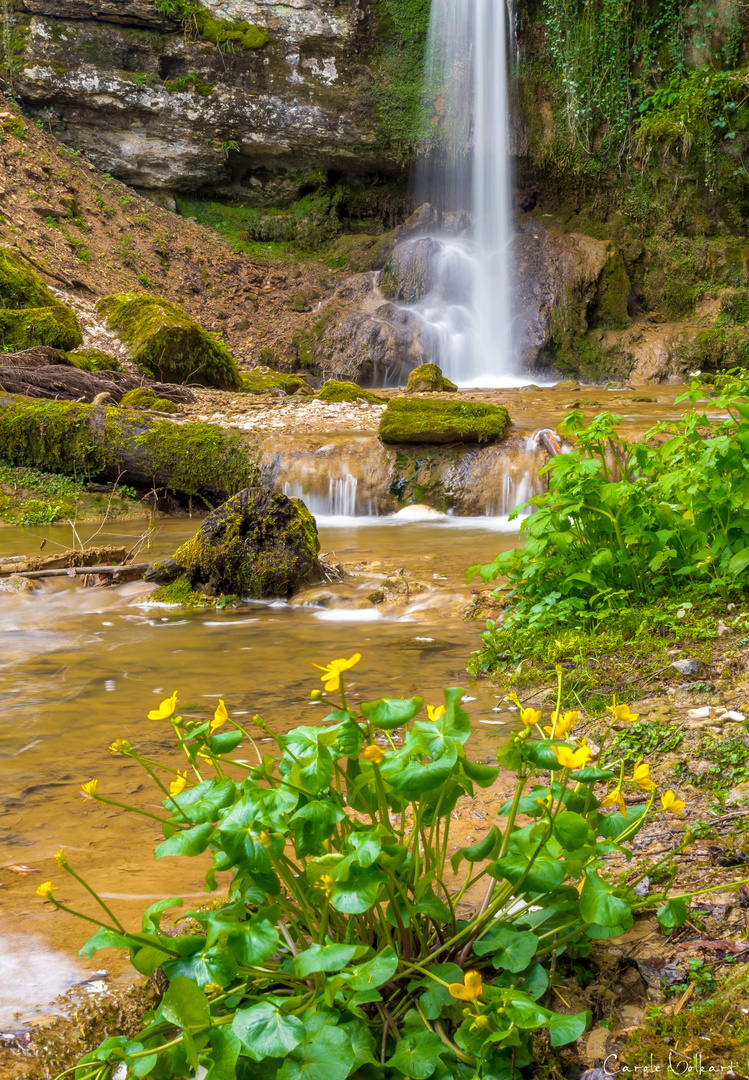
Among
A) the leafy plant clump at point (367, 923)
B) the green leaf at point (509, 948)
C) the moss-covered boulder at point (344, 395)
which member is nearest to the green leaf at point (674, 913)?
the leafy plant clump at point (367, 923)

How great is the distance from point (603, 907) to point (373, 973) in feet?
1.29

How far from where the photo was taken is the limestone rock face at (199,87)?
19.4 m

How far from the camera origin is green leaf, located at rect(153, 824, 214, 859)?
1278mm

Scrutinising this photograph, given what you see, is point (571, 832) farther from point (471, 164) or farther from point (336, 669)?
point (471, 164)

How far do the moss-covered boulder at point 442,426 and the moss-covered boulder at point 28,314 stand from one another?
5701 mm

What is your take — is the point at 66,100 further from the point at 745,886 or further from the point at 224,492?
the point at 745,886

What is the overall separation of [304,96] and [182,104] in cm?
318

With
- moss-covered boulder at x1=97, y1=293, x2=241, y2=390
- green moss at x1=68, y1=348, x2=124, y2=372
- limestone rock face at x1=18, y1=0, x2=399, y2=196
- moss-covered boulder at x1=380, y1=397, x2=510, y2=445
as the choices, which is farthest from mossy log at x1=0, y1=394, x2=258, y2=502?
limestone rock face at x1=18, y1=0, x2=399, y2=196

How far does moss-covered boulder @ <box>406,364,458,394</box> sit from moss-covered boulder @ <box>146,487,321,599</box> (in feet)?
28.8

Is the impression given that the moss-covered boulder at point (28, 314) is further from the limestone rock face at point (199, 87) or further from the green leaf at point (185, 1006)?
the green leaf at point (185, 1006)

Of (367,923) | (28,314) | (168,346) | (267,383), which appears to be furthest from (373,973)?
(267,383)

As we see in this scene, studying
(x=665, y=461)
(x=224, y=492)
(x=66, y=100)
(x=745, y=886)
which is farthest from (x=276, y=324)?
(x=745, y=886)

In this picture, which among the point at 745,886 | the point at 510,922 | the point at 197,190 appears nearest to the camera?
the point at 510,922

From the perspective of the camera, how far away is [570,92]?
64.4 feet
